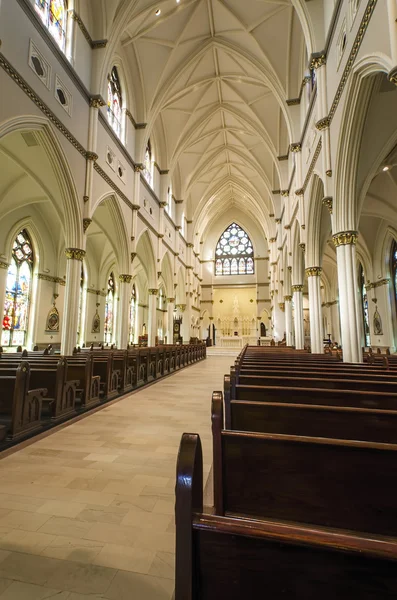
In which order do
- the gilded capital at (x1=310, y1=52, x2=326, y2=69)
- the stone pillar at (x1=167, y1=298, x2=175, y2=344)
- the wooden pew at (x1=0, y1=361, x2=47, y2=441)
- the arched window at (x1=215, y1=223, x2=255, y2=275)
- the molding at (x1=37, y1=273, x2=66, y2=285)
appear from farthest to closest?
the arched window at (x1=215, y1=223, x2=255, y2=275), the stone pillar at (x1=167, y1=298, x2=175, y2=344), the molding at (x1=37, y1=273, x2=66, y2=285), the gilded capital at (x1=310, y1=52, x2=326, y2=69), the wooden pew at (x1=0, y1=361, x2=47, y2=441)

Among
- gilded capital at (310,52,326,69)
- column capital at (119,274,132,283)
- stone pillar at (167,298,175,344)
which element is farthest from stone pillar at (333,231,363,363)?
stone pillar at (167,298,175,344)

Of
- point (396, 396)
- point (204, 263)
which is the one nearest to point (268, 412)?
point (396, 396)

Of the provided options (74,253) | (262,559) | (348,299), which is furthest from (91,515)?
(74,253)

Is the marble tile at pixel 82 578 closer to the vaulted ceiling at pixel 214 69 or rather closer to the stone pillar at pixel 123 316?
the stone pillar at pixel 123 316

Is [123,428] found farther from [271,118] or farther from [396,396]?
[271,118]

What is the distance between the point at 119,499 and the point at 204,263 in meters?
31.7

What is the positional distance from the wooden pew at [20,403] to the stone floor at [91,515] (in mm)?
333

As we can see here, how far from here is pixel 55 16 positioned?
879 cm

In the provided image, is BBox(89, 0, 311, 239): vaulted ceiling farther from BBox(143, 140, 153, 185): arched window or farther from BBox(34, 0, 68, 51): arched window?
BBox(34, 0, 68, 51): arched window

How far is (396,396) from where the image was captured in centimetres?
257

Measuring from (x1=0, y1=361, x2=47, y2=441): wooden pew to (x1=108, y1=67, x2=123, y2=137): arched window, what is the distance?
1122cm

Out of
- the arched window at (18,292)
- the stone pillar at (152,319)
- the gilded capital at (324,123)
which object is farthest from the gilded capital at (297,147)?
the arched window at (18,292)

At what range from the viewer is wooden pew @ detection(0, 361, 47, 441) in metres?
3.90

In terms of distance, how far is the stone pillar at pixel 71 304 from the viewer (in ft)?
30.5
